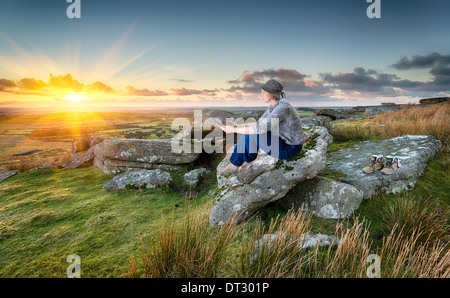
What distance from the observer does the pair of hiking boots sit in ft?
15.6

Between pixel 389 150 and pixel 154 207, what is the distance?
7411mm

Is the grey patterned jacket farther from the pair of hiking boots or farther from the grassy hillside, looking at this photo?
the pair of hiking boots

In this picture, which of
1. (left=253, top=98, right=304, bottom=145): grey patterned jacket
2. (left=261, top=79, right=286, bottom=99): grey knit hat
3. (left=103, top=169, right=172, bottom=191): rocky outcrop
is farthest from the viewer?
(left=103, top=169, right=172, bottom=191): rocky outcrop

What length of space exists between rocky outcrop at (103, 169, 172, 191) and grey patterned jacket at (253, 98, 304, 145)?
407 centimetres

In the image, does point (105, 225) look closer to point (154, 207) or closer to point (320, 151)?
point (154, 207)

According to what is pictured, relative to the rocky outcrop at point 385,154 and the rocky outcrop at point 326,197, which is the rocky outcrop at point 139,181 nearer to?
the rocky outcrop at point 326,197

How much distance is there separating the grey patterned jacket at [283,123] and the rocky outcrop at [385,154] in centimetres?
188

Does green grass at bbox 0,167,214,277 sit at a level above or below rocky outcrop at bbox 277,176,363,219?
below

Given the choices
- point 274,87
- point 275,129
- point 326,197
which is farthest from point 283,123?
point 326,197

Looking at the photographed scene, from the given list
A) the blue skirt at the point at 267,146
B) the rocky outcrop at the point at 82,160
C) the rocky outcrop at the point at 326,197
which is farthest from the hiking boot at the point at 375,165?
the rocky outcrop at the point at 82,160

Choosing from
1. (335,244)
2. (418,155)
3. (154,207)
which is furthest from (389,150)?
(154,207)

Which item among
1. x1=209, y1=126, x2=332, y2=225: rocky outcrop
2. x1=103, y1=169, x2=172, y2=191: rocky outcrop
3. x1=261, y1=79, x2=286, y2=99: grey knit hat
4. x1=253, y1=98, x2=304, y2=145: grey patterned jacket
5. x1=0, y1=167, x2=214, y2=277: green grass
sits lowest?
x1=0, y1=167, x2=214, y2=277: green grass

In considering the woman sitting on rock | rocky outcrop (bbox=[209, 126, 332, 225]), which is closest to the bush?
rocky outcrop (bbox=[209, 126, 332, 225])

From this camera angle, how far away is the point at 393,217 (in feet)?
11.6
